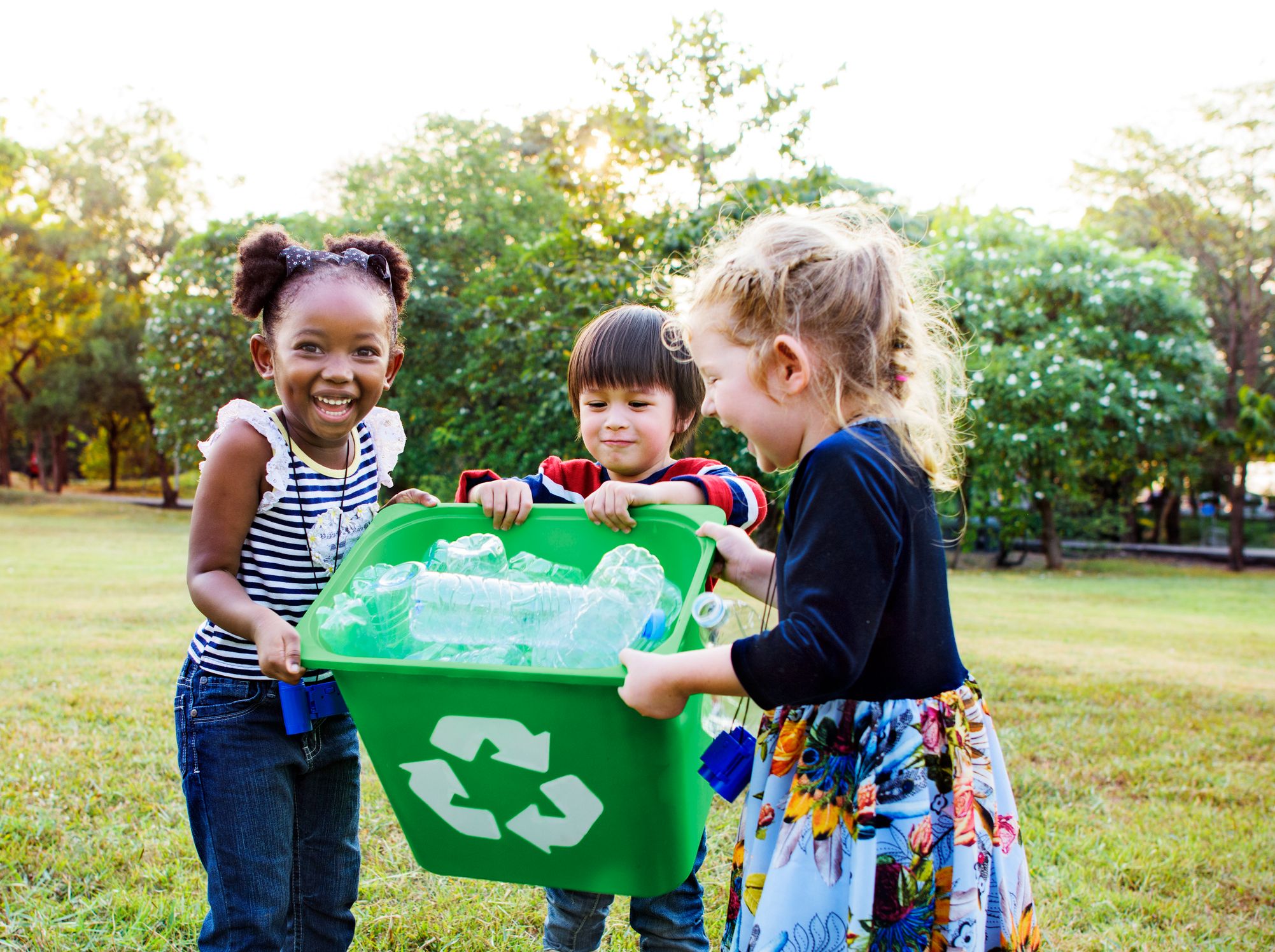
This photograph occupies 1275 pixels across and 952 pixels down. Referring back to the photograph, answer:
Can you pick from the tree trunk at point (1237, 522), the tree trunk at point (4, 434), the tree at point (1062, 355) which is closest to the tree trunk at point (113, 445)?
the tree trunk at point (4, 434)

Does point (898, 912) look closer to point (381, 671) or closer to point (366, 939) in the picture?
point (381, 671)

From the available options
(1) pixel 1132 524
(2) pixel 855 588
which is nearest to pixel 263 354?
(2) pixel 855 588

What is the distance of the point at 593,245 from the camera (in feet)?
26.6

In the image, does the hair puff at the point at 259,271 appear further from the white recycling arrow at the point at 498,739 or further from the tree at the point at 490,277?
the tree at the point at 490,277

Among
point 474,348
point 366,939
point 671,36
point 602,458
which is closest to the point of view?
point 602,458

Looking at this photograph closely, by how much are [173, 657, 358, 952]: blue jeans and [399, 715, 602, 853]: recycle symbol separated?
347mm

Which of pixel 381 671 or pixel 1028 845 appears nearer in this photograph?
pixel 381 671

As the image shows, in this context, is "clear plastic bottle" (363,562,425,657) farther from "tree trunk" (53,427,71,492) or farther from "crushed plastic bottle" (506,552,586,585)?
"tree trunk" (53,427,71,492)

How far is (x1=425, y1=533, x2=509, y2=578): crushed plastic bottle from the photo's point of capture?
162 cm

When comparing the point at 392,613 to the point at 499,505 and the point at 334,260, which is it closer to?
the point at 499,505

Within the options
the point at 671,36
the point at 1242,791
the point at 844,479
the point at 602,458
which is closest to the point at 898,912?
the point at 844,479

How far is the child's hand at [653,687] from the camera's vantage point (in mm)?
1202

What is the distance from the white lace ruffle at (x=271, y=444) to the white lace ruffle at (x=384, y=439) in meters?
0.24

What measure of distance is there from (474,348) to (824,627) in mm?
13155
